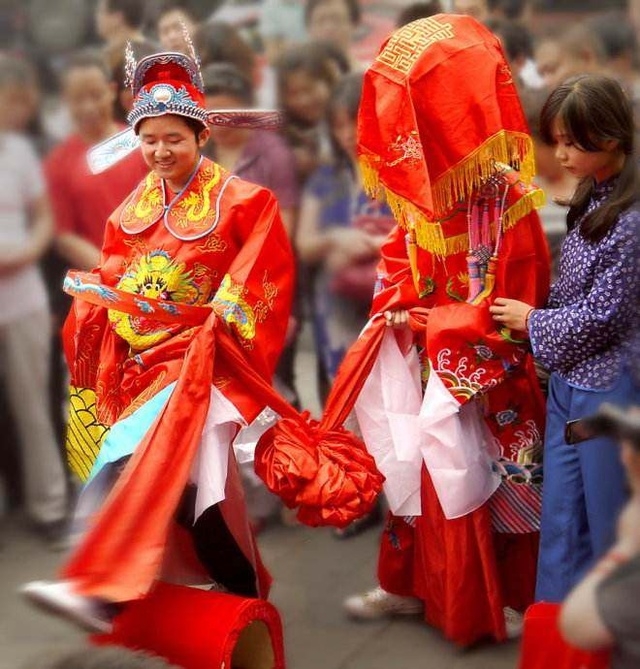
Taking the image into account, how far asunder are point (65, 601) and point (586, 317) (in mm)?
1373

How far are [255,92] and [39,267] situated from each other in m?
1.06

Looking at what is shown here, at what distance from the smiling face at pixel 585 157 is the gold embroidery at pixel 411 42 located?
42 centimetres

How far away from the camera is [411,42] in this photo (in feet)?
9.44

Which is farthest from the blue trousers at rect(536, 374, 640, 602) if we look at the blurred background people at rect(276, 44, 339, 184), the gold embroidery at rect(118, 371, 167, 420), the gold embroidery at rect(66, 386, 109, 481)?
the blurred background people at rect(276, 44, 339, 184)

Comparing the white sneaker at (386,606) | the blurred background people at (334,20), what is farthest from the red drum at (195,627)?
the blurred background people at (334,20)

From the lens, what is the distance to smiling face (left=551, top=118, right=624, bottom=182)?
2609 millimetres

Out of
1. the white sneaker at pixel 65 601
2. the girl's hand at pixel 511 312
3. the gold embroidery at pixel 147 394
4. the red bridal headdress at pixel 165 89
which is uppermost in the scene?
the red bridal headdress at pixel 165 89

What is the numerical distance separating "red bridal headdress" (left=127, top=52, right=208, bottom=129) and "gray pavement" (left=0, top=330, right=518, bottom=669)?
1.39 m

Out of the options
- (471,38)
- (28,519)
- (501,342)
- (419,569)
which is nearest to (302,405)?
(28,519)

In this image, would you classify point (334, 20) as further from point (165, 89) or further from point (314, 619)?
point (314, 619)

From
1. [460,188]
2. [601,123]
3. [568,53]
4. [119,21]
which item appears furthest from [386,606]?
[119,21]

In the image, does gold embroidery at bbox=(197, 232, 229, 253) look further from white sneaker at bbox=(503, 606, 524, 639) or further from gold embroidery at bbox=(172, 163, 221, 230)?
white sneaker at bbox=(503, 606, 524, 639)

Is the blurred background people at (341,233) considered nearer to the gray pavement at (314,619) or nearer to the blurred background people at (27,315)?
the gray pavement at (314,619)

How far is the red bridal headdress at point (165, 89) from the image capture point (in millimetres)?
2887
